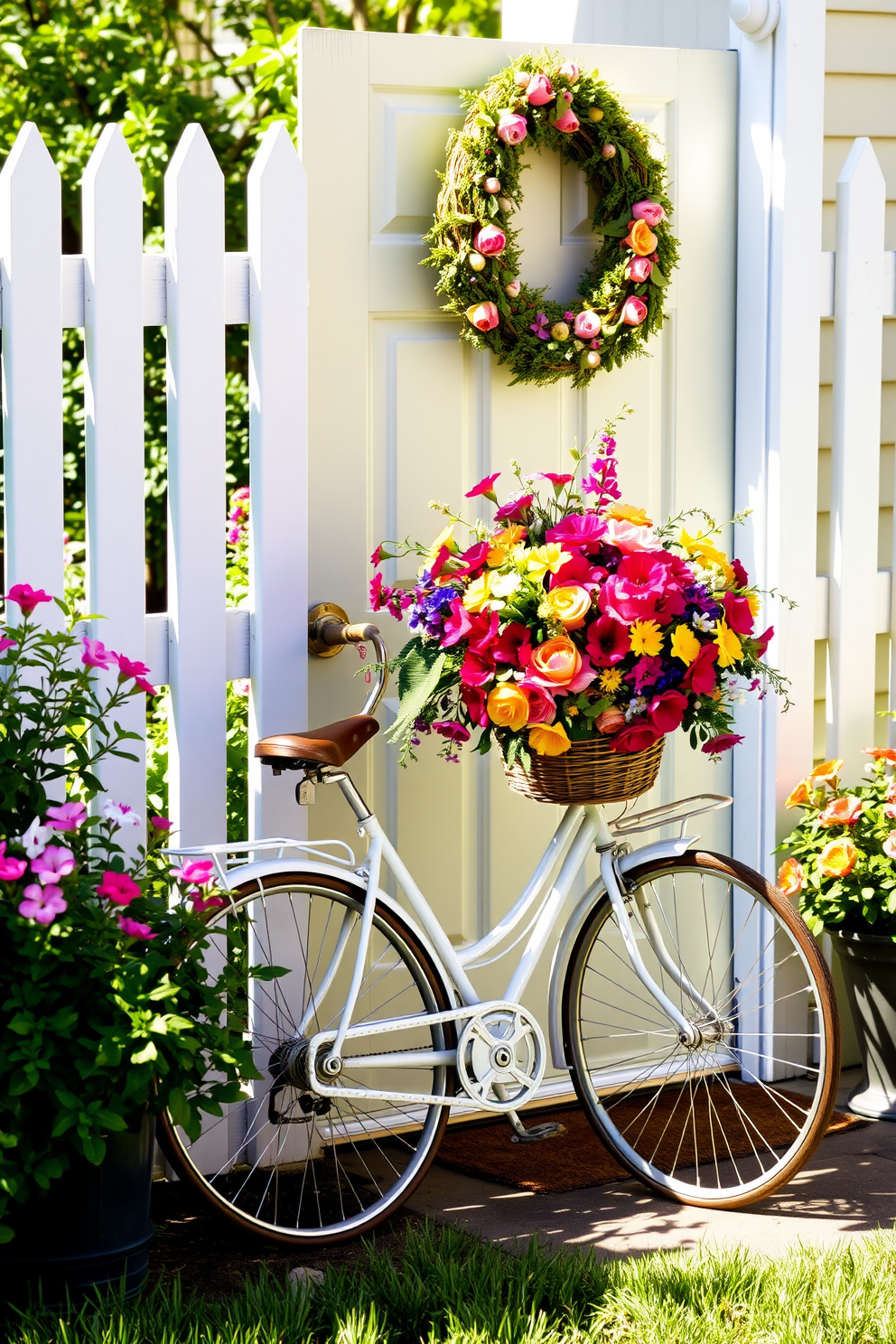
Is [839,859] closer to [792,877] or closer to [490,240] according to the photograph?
[792,877]

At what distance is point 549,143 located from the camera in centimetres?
320

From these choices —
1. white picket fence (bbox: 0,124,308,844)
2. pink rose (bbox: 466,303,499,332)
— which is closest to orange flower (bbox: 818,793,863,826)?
white picket fence (bbox: 0,124,308,844)

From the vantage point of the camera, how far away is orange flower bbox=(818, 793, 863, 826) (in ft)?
10.9

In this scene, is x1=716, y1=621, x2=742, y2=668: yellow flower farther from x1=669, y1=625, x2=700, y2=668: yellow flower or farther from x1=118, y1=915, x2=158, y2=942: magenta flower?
x1=118, y1=915, x2=158, y2=942: magenta flower

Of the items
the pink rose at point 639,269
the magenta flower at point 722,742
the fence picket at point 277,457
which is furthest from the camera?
the pink rose at point 639,269

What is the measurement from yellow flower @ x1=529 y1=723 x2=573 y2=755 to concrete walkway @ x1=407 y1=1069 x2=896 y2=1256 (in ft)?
2.84

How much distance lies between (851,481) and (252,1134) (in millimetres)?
2098

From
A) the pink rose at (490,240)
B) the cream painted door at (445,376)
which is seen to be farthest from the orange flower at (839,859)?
the pink rose at (490,240)

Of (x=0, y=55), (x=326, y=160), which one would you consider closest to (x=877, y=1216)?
(x=326, y=160)

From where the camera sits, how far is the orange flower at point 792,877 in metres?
3.36

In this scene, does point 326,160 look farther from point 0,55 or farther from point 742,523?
point 0,55

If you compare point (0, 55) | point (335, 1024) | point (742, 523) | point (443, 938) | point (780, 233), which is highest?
point (0, 55)

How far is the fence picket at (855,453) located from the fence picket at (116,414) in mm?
1744

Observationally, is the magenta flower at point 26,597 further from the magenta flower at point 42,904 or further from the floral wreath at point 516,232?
the floral wreath at point 516,232
